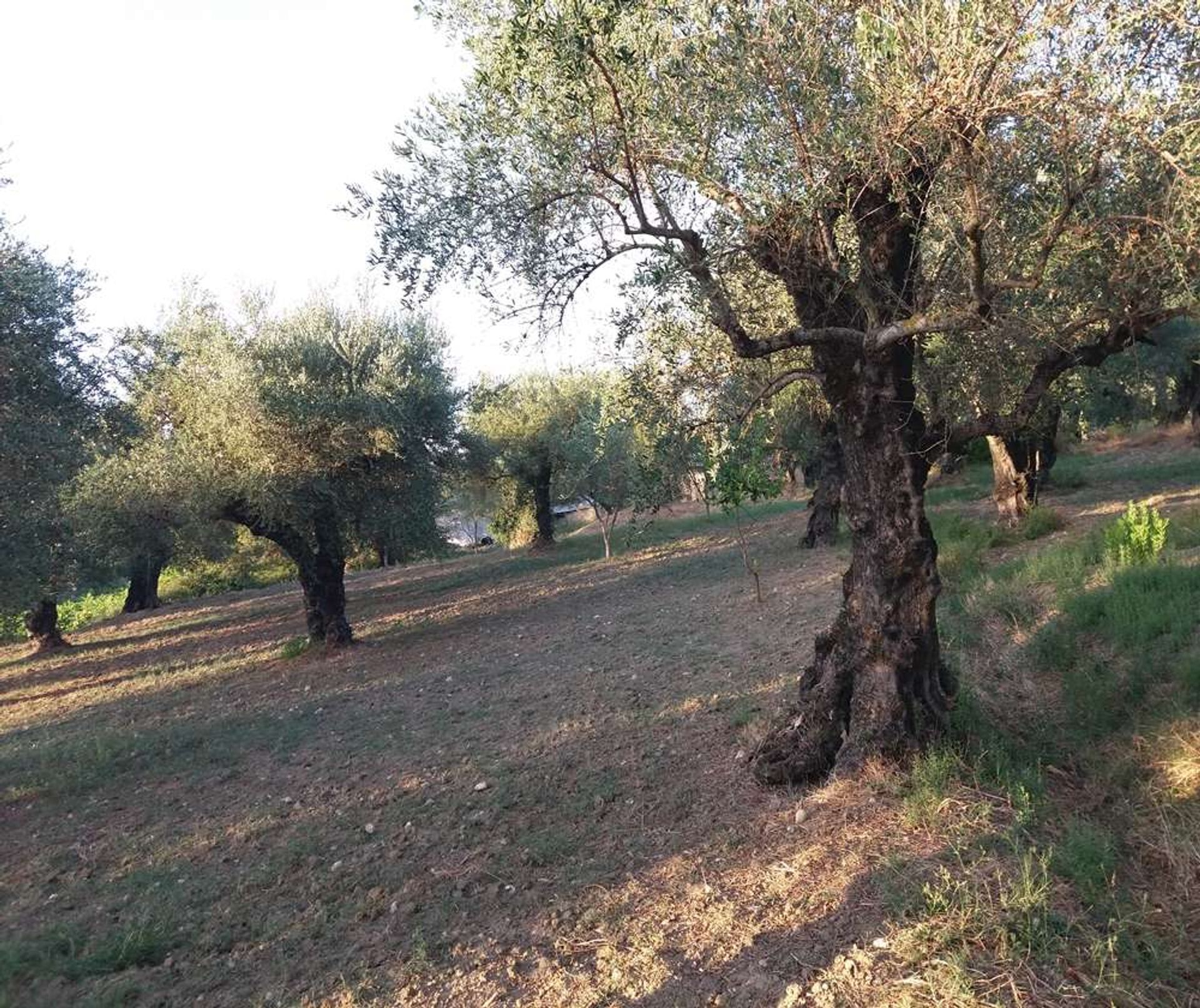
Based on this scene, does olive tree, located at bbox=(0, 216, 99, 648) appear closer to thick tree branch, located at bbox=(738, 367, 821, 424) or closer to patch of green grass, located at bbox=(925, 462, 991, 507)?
thick tree branch, located at bbox=(738, 367, 821, 424)

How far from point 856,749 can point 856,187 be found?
151 inches

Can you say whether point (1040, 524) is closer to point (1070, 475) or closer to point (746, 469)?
point (746, 469)

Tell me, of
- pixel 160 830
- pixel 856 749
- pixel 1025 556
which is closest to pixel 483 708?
pixel 160 830

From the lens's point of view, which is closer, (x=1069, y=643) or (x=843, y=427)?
(x=843, y=427)

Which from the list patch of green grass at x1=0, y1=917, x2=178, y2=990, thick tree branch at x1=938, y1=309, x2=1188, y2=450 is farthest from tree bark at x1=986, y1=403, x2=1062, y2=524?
patch of green grass at x1=0, y1=917, x2=178, y2=990

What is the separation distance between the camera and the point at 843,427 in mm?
5711

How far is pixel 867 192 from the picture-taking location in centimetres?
549

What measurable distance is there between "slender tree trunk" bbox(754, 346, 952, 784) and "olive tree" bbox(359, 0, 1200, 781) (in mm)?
16

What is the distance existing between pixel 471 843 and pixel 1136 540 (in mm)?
7754

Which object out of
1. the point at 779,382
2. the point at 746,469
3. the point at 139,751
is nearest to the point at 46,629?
the point at 139,751

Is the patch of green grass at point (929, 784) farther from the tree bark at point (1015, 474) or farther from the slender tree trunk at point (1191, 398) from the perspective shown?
the slender tree trunk at point (1191, 398)

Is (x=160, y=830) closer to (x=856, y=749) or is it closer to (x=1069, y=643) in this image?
(x=856, y=749)

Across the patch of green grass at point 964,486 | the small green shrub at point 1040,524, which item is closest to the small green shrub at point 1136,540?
the small green shrub at point 1040,524

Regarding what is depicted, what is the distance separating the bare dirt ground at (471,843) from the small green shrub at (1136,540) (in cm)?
356
